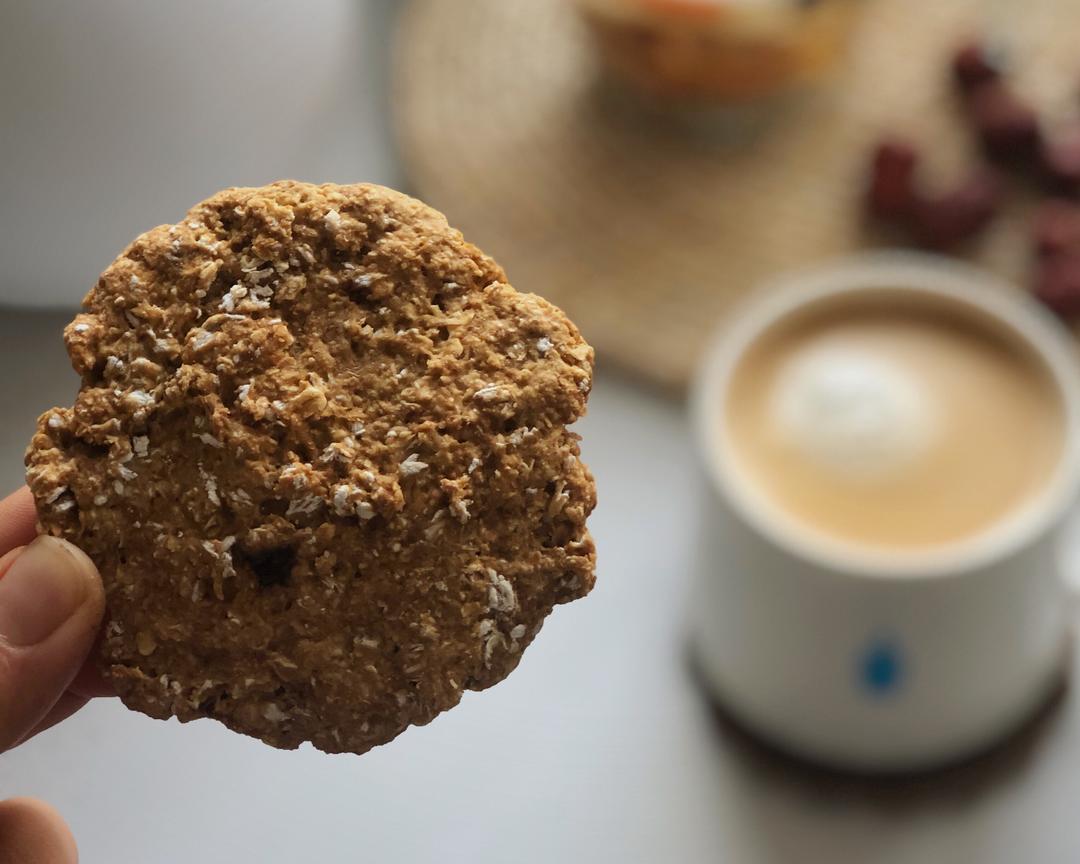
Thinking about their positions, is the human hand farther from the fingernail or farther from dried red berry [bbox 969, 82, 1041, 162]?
dried red berry [bbox 969, 82, 1041, 162]

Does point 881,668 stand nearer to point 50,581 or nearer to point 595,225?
point 595,225

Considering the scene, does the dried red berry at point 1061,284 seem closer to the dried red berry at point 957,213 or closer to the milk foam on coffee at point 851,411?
the dried red berry at point 957,213

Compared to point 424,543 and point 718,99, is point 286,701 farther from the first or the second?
point 718,99

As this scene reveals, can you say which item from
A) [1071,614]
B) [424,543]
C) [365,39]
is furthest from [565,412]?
[1071,614]

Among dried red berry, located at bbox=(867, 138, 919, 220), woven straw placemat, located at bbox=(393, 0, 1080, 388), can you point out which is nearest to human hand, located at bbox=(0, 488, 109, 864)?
woven straw placemat, located at bbox=(393, 0, 1080, 388)

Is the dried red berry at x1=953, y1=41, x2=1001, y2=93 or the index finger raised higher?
the index finger

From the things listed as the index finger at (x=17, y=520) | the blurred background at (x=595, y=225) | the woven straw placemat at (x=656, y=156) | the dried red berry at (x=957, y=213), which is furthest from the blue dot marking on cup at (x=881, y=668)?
the index finger at (x=17, y=520)
